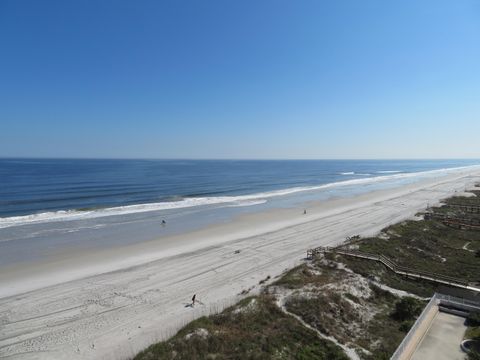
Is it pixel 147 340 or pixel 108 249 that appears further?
pixel 108 249

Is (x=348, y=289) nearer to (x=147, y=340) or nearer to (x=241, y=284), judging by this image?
(x=241, y=284)

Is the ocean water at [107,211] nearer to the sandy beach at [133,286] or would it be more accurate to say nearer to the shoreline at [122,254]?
the shoreline at [122,254]

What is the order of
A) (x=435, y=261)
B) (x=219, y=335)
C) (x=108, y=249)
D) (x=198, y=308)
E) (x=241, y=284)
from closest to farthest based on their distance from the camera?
1. (x=219, y=335)
2. (x=198, y=308)
3. (x=241, y=284)
4. (x=435, y=261)
5. (x=108, y=249)

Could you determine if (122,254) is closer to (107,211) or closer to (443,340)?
(107,211)

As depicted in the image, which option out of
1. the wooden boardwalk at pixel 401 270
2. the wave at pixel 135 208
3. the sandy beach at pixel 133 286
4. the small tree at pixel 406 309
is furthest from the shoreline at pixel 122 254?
the small tree at pixel 406 309

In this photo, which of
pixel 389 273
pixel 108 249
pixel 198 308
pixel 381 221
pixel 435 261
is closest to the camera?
pixel 198 308

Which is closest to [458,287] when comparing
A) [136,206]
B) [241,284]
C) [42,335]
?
[241,284]
